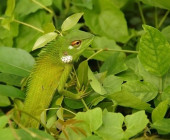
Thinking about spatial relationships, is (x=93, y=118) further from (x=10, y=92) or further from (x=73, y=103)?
(x=10, y=92)

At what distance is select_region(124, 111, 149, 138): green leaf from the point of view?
1.78 meters

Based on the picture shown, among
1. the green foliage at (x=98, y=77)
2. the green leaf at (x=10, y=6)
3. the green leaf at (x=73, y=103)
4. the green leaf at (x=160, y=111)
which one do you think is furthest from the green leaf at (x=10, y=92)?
the green leaf at (x=160, y=111)

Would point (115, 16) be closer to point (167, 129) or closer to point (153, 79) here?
point (153, 79)

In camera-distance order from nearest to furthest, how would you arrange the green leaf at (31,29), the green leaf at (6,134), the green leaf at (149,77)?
1. the green leaf at (6,134)
2. the green leaf at (149,77)
3. the green leaf at (31,29)

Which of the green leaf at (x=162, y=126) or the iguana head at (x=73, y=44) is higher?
the iguana head at (x=73, y=44)

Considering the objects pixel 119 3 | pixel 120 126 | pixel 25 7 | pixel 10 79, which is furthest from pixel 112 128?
pixel 25 7

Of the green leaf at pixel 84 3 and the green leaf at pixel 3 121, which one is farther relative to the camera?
the green leaf at pixel 84 3

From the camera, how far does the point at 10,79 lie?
7.77 ft

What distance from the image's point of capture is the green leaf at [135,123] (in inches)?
70.0

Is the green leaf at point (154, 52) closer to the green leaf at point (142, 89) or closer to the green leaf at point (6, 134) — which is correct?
the green leaf at point (142, 89)

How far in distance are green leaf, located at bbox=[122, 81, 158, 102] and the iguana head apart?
15.3 inches

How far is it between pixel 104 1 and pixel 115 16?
0.13 meters

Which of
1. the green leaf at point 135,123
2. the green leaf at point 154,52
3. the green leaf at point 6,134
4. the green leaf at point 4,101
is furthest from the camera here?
the green leaf at point 4,101

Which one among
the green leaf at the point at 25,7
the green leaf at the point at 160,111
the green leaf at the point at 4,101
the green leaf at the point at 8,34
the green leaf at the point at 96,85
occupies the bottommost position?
the green leaf at the point at 4,101
